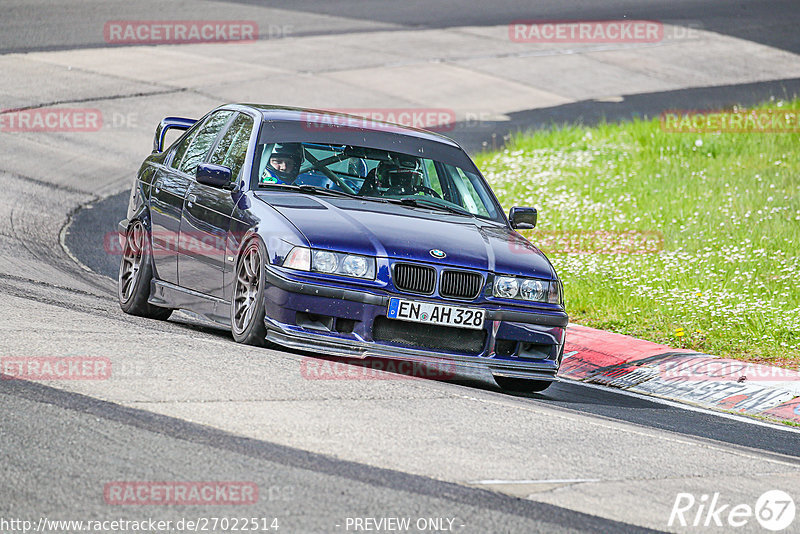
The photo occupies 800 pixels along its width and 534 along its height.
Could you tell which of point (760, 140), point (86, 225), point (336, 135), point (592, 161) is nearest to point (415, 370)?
point (336, 135)

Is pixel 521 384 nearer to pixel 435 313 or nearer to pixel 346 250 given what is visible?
pixel 435 313

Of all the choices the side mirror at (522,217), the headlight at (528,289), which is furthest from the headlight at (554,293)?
the side mirror at (522,217)

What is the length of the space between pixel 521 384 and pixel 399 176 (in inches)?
65.9

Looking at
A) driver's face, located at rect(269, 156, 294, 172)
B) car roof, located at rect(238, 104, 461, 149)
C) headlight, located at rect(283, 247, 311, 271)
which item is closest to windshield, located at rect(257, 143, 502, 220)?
driver's face, located at rect(269, 156, 294, 172)

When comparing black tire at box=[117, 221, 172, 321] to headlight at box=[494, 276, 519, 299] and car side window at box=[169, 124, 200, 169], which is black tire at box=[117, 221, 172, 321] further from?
headlight at box=[494, 276, 519, 299]

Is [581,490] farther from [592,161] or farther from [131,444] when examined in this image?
[592,161]

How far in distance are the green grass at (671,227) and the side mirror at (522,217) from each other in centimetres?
231

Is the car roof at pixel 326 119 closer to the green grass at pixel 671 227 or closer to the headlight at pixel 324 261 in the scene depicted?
the headlight at pixel 324 261

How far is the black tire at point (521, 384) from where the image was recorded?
8.69 metres

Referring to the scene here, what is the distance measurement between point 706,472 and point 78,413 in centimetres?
299

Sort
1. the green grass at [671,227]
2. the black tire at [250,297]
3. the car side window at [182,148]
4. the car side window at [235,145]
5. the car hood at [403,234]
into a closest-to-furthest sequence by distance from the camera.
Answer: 1. the car hood at [403,234]
2. the black tire at [250,297]
3. the car side window at [235,145]
4. the car side window at [182,148]
5. the green grass at [671,227]

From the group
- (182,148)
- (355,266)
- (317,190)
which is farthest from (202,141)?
(355,266)

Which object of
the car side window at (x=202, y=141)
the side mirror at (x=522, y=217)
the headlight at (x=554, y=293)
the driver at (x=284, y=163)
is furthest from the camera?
the car side window at (x=202, y=141)

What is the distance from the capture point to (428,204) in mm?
8984
